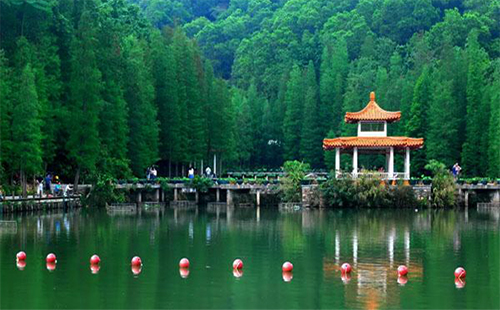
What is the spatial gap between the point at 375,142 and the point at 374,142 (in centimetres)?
9

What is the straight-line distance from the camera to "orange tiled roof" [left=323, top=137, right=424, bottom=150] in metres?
67.8

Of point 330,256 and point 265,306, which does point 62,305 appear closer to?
point 265,306

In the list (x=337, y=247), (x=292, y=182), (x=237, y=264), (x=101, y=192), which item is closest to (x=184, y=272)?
(x=237, y=264)

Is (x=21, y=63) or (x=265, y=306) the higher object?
(x=21, y=63)

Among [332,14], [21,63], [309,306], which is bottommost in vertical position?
[309,306]

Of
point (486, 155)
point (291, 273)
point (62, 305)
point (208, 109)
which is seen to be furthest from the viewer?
point (208, 109)

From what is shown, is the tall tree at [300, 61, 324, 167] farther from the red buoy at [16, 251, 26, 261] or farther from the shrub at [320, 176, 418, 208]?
the red buoy at [16, 251, 26, 261]

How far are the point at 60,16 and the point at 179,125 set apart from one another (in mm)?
15370

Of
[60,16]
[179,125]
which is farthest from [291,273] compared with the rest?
[179,125]

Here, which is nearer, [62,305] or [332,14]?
[62,305]

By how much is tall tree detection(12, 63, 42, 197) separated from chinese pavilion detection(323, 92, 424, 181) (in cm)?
2026

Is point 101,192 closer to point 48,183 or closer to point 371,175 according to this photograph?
point 48,183

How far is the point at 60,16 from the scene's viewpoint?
64062mm

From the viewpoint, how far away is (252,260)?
116 ft
